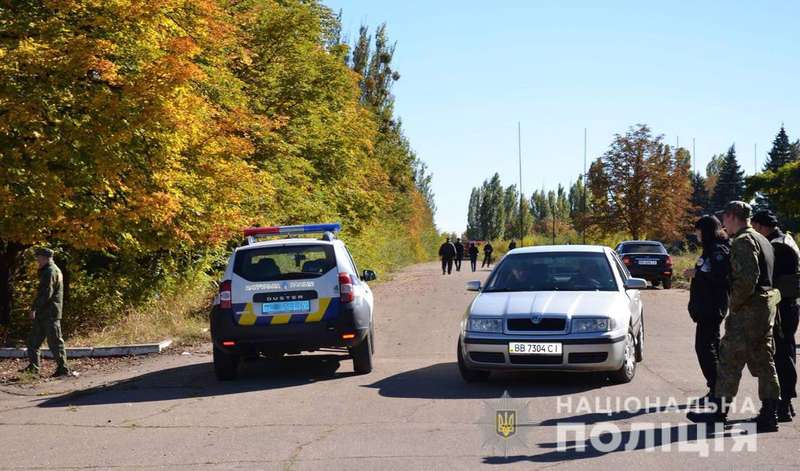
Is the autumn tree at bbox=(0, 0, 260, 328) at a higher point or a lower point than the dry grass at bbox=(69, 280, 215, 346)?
higher

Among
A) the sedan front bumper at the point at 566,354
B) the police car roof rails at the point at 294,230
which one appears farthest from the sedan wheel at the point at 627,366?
the police car roof rails at the point at 294,230

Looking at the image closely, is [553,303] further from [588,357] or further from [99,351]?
[99,351]

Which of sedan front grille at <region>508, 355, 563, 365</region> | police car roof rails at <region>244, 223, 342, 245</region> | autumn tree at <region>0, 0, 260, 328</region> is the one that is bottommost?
sedan front grille at <region>508, 355, 563, 365</region>

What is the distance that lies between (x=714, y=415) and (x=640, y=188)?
4838cm

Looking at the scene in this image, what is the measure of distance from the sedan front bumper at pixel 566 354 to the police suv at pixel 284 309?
2.03 m

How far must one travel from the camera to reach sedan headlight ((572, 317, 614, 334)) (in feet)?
32.1

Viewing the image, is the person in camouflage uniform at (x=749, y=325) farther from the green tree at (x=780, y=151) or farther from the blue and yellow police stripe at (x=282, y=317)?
the green tree at (x=780, y=151)

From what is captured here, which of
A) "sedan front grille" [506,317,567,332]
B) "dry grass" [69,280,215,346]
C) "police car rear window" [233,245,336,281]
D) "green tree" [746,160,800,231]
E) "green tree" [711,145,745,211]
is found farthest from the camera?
"green tree" [711,145,745,211]

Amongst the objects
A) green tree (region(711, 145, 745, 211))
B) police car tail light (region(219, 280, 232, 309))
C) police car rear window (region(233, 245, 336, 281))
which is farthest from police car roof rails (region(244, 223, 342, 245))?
green tree (region(711, 145, 745, 211))

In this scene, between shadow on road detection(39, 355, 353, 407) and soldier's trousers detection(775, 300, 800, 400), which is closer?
soldier's trousers detection(775, 300, 800, 400)

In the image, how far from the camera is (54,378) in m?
12.3

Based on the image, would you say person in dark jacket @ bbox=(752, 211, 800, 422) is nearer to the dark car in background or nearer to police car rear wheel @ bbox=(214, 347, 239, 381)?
police car rear wheel @ bbox=(214, 347, 239, 381)

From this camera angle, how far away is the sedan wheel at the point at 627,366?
1005 cm

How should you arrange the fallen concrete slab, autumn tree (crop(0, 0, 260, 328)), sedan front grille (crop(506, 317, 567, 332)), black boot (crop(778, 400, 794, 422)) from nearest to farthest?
black boot (crop(778, 400, 794, 422)), sedan front grille (crop(506, 317, 567, 332)), the fallen concrete slab, autumn tree (crop(0, 0, 260, 328))
